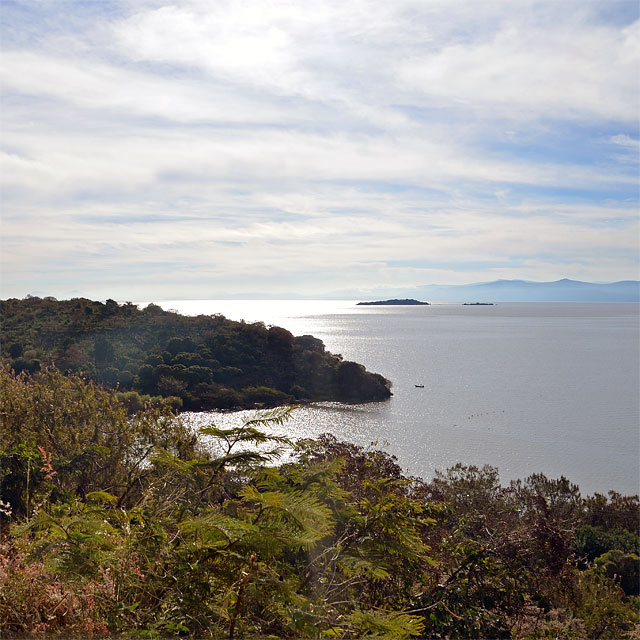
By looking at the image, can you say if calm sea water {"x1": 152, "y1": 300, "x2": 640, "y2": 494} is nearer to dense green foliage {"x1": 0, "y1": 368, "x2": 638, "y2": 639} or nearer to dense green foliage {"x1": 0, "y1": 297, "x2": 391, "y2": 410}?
dense green foliage {"x1": 0, "y1": 297, "x2": 391, "y2": 410}

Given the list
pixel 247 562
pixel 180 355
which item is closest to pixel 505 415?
pixel 180 355

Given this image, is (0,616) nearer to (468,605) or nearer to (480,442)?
(468,605)

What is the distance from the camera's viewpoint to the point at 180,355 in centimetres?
5684

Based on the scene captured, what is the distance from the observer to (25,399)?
972cm

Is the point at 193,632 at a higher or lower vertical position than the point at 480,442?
higher

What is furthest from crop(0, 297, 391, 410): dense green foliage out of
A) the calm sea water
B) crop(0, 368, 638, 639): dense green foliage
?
crop(0, 368, 638, 639): dense green foliage

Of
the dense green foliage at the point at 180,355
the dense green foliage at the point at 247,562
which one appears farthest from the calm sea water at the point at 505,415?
the dense green foliage at the point at 247,562

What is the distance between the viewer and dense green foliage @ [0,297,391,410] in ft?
165

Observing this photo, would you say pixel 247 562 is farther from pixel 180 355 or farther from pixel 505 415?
pixel 180 355

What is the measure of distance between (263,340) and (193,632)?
62.6m

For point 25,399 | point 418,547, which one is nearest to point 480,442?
point 25,399

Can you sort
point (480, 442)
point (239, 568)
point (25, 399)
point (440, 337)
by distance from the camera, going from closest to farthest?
point (239, 568)
point (25, 399)
point (480, 442)
point (440, 337)

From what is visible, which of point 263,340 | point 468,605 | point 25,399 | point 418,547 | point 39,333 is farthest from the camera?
point 263,340

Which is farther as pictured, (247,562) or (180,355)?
(180,355)
